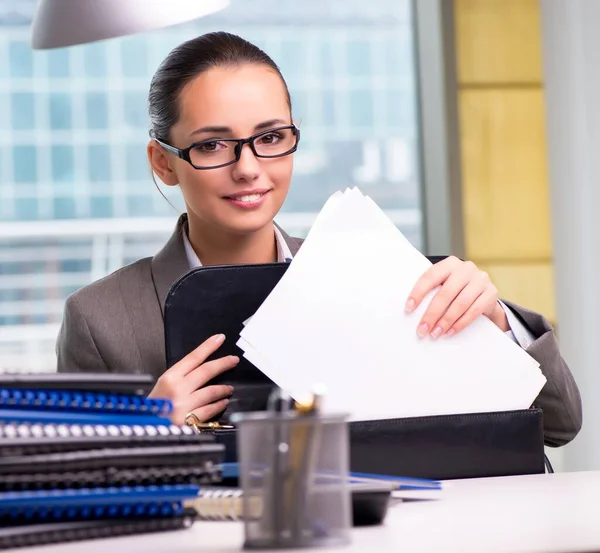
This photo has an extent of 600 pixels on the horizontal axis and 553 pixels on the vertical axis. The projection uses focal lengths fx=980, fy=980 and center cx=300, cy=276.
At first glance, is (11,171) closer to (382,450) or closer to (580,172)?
(580,172)

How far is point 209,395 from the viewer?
4.16 feet

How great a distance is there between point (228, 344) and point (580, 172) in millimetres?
2229

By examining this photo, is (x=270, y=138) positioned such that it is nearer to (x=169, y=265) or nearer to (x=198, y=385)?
(x=169, y=265)

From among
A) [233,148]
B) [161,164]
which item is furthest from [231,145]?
[161,164]

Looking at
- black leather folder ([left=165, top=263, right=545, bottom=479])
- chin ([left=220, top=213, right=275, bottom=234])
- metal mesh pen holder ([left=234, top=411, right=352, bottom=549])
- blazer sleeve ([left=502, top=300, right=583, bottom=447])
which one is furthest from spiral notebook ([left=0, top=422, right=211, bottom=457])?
chin ([left=220, top=213, right=275, bottom=234])

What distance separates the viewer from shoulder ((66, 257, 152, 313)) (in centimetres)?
166

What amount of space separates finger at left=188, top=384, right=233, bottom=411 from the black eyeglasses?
0.41 metres

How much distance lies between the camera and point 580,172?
3.23 metres

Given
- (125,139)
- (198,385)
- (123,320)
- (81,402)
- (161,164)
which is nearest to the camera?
(81,402)

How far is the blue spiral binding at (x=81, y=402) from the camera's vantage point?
81cm

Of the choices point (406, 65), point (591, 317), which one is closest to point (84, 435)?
point (591, 317)

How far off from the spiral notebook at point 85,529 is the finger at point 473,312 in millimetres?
458

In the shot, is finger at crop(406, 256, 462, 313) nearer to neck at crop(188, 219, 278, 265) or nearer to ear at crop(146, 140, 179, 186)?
neck at crop(188, 219, 278, 265)

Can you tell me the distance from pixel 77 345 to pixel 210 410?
0.47 meters
